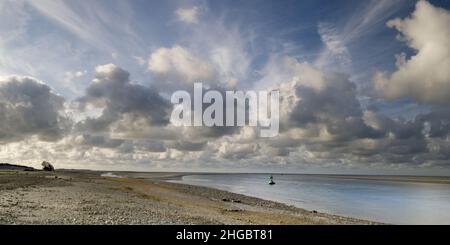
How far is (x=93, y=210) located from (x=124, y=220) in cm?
455

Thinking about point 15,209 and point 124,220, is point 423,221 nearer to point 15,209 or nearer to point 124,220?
point 124,220
